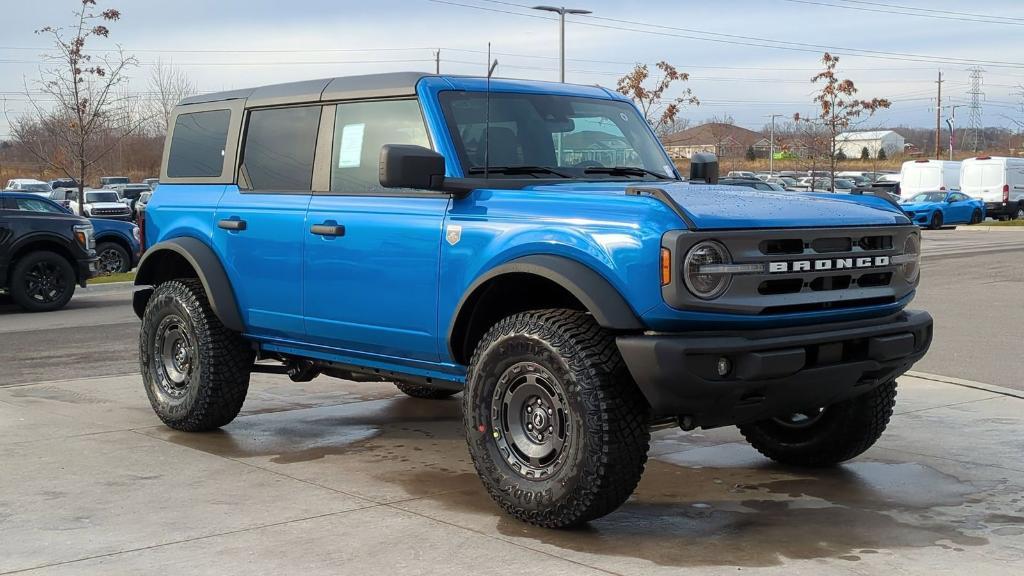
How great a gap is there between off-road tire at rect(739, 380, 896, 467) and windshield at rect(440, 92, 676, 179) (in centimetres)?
154

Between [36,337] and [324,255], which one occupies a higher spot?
[324,255]

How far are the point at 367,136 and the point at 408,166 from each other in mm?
1159

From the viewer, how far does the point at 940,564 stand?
4.88 meters

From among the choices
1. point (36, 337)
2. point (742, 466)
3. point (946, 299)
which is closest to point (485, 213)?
point (742, 466)

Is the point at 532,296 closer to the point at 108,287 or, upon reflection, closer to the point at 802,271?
the point at 802,271

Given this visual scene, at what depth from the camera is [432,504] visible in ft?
19.2

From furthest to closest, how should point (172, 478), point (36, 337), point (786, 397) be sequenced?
point (36, 337)
point (172, 478)
point (786, 397)

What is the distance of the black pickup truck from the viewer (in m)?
16.3

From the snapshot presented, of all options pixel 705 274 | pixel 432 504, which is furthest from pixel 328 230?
pixel 705 274

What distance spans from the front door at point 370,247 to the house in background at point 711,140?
45.6 metres

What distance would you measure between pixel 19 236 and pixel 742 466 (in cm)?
1246

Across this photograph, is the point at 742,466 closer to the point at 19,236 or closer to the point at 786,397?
the point at 786,397

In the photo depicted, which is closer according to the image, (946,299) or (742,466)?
(742,466)

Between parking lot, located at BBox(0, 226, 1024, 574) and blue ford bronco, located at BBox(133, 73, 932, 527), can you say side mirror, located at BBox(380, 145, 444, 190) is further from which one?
parking lot, located at BBox(0, 226, 1024, 574)
